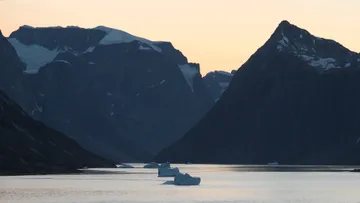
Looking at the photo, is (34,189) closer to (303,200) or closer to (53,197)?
(53,197)

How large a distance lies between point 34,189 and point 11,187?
7535 mm

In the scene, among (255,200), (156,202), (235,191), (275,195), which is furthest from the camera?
(235,191)

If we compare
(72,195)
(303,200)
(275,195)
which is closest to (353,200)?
(303,200)

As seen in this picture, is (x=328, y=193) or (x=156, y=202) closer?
(x=156, y=202)

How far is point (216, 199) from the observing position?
541ft

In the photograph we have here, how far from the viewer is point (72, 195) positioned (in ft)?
557

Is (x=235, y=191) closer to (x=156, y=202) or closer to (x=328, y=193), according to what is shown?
(x=328, y=193)

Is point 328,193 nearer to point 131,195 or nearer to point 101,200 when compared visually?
point 131,195

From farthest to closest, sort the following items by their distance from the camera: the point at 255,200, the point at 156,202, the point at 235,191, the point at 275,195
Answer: the point at 235,191
the point at 275,195
the point at 255,200
the point at 156,202

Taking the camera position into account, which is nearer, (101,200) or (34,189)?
(101,200)

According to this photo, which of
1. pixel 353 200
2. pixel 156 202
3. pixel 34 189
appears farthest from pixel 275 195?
pixel 34 189

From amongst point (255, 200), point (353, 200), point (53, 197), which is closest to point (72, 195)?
point (53, 197)

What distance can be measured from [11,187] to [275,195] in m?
52.9

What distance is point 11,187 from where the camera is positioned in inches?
7564
